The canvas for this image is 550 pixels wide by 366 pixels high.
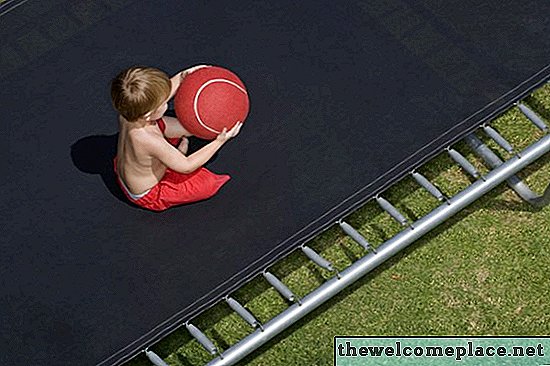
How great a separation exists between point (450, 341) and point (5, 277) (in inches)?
57.6

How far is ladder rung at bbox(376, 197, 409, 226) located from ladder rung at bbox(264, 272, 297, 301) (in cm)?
42

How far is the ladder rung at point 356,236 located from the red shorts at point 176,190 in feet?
1.45

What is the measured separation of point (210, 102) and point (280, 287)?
0.63 metres

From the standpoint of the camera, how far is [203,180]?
334 cm

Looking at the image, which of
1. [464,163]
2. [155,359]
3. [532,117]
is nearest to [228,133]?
[155,359]

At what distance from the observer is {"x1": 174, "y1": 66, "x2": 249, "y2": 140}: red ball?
318 centimetres

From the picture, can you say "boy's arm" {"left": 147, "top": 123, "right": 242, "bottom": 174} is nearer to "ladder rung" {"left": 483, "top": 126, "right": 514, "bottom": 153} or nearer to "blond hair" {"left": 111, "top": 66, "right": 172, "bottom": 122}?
"blond hair" {"left": 111, "top": 66, "right": 172, "bottom": 122}

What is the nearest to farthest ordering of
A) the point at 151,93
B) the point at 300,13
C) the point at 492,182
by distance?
the point at 151,93 < the point at 492,182 < the point at 300,13

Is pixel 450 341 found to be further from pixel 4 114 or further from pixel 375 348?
pixel 4 114

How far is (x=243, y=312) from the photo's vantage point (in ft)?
10.7

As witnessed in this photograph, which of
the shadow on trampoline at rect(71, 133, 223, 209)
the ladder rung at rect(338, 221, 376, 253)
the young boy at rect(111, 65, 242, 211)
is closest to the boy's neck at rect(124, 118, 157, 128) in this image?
the young boy at rect(111, 65, 242, 211)

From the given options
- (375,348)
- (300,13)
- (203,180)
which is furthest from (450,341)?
(300,13)

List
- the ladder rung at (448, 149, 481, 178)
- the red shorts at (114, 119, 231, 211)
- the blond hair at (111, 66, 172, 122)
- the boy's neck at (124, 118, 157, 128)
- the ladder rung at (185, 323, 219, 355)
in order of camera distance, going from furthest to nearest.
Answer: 1. the ladder rung at (448, 149, 481, 178)
2. the red shorts at (114, 119, 231, 211)
3. the ladder rung at (185, 323, 219, 355)
4. the boy's neck at (124, 118, 157, 128)
5. the blond hair at (111, 66, 172, 122)

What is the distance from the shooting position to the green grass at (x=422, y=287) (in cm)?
351
